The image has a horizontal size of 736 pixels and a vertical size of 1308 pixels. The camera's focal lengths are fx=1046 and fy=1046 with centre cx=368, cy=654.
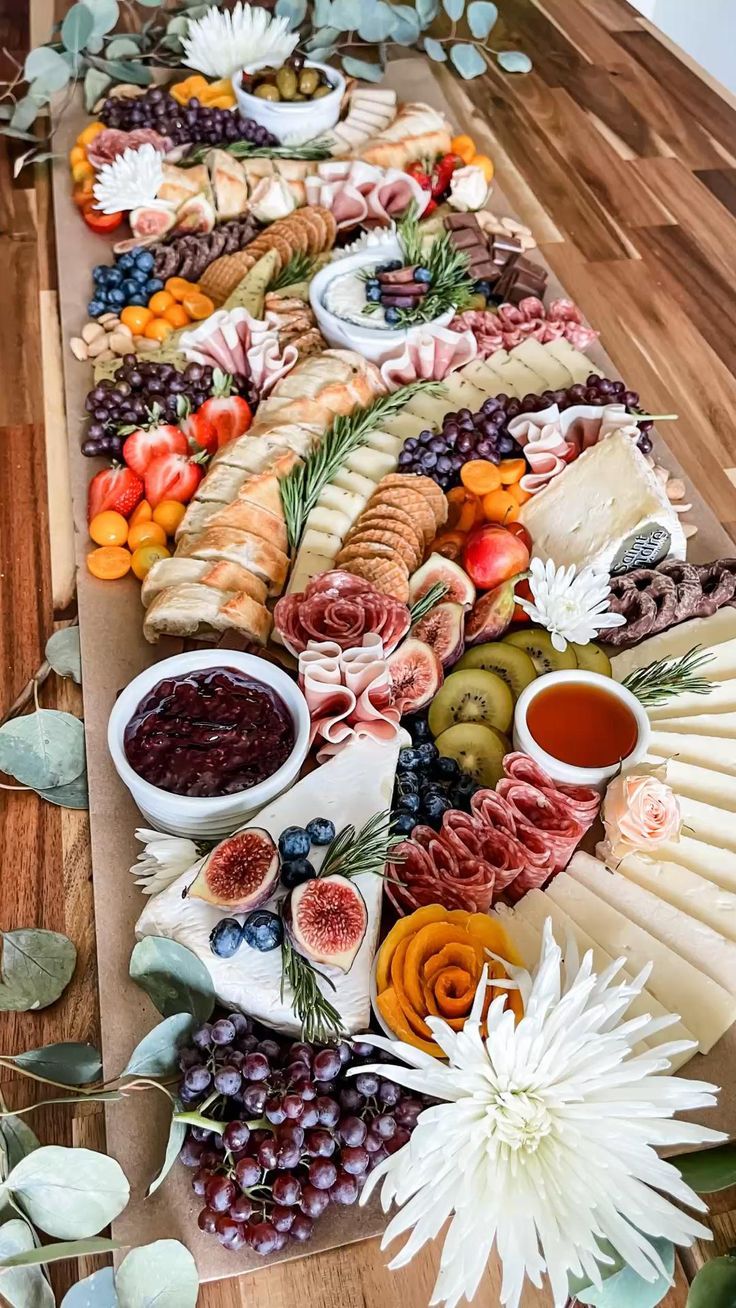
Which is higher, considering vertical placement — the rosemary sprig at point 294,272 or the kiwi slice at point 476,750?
the rosemary sprig at point 294,272

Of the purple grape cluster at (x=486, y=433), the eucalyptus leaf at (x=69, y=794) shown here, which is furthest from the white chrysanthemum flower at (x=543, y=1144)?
the purple grape cluster at (x=486, y=433)

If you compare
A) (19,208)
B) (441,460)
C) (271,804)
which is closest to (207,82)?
(19,208)

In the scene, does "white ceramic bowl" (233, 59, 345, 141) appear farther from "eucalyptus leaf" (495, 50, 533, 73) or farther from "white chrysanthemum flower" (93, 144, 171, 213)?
"eucalyptus leaf" (495, 50, 533, 73)

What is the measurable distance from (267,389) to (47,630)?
78 centimetres

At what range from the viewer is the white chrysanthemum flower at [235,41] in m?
3.39

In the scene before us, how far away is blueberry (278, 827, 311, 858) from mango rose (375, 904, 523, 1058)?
0.18m

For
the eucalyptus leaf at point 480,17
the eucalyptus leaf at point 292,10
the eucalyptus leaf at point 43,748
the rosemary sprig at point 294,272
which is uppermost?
the eucalyptus leaf at point 480,17

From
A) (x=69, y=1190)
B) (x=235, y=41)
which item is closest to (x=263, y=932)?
(x=69, y=1190)

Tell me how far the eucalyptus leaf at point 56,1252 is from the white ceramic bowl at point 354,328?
1951 millimetres

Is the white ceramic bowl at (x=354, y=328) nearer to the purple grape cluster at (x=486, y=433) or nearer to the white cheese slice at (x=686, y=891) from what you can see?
the purple grape cluster at (x=486, y=433)

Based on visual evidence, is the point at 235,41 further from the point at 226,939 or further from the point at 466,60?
the point at 226,939

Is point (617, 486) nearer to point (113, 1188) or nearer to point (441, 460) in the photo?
point (441, 460)

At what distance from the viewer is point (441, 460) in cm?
223

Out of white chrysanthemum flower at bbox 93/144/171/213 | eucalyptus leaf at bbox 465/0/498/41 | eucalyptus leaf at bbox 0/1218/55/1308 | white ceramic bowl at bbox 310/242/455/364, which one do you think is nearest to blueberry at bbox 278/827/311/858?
eucalyptus leaf at bbox 0/1218/55/1308
